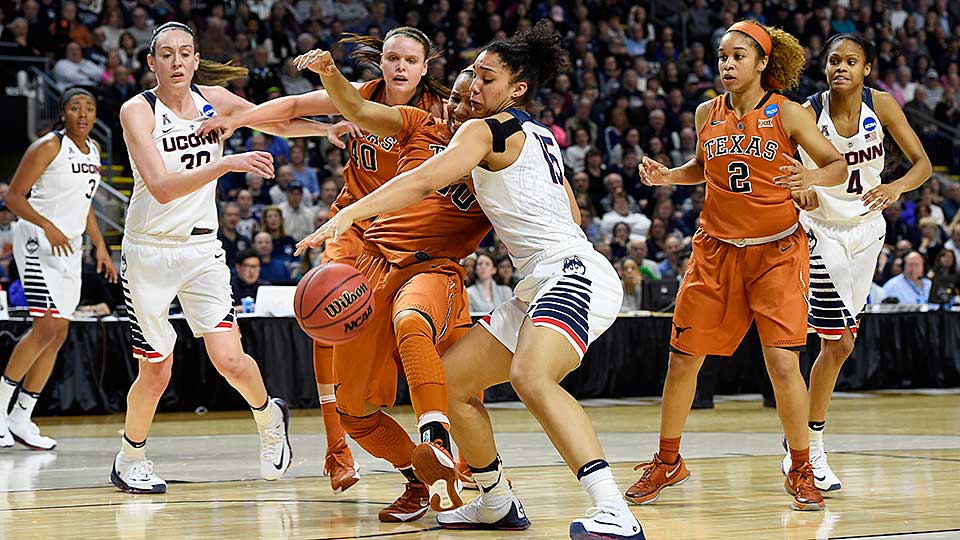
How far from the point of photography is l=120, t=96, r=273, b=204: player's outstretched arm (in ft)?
17.9

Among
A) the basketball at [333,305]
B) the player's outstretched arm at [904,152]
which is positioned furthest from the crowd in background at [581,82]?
the basketball at [333,305]

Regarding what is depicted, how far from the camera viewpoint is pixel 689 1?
20.2 meters

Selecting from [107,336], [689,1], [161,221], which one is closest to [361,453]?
[161,221]

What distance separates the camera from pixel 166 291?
19.8 ft

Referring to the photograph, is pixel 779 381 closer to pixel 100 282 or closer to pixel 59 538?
pixel 59 538

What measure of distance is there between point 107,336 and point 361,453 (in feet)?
12.5

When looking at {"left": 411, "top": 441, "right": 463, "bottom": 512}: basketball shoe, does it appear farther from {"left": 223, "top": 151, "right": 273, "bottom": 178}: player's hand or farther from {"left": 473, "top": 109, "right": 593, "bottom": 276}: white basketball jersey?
{"left": 223, "top": 151, "right": 273, "bottom": 178}: player's hand

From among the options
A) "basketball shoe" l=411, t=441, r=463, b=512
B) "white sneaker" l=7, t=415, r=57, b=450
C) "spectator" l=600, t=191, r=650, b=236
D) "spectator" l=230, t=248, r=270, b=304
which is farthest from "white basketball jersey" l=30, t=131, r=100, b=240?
"spectator" l=600, t=191, r=650, b=236

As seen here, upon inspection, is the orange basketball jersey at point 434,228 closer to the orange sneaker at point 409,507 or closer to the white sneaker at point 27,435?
the orange sneaker at point 409,507

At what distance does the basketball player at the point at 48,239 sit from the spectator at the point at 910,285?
328 inches

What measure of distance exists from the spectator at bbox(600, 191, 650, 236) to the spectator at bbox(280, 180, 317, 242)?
11.6 feet

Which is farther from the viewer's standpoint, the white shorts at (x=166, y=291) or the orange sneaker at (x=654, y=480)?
the white shorts at (x=166, y=291)

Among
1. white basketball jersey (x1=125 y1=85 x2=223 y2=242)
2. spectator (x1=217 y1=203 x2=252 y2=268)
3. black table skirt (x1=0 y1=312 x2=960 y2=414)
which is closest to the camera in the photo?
white basketball jersey (x1=125 y1=85 x2=223 y2=242)

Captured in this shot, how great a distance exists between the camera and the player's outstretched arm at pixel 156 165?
5441 mm
